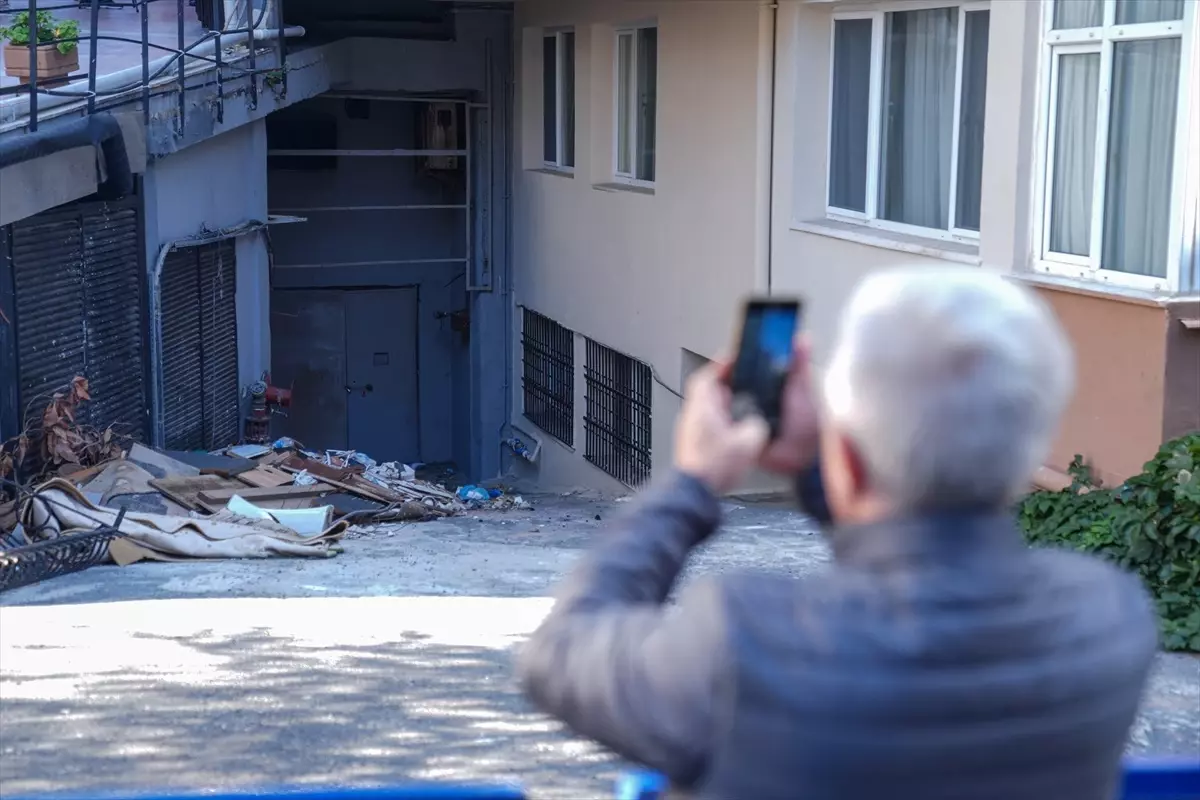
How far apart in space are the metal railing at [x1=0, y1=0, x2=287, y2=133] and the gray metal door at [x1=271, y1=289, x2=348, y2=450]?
384cm

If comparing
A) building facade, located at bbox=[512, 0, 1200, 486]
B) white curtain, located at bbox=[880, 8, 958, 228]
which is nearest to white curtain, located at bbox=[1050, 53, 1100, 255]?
building facade, located at bbox=[512, 0, 1200, 486]

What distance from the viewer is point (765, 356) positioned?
1.70 m

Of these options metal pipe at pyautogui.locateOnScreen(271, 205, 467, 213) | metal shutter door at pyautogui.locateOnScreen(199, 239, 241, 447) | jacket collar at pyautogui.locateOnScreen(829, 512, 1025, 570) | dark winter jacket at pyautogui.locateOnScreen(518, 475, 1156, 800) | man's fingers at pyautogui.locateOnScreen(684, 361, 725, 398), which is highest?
man's fingers at pyautogui.locateOnScreen(684, 361, 725, 398)

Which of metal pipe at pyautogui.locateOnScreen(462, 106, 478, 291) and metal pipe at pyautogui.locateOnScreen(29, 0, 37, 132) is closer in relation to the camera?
metal pipe at pyautogui.locateOnScreen(29, 0, 37, 132)

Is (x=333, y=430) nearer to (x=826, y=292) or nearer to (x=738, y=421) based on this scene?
(x=826, y=292)

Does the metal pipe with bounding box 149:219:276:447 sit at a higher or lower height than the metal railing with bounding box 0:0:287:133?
lower

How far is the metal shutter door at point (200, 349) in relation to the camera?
11.0 meters

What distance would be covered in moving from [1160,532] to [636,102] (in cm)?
822

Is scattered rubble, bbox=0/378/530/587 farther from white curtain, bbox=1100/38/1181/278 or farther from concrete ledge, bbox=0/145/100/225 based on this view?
white curtain, bbox=1100/38/1181/278

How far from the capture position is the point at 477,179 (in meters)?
16.4

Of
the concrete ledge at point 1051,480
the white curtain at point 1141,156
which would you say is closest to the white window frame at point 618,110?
the concrete ledge at point 1051,480

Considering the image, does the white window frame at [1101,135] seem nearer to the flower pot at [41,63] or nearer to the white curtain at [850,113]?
the white curtain at [850,113]

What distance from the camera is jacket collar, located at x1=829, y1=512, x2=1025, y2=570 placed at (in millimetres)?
1412

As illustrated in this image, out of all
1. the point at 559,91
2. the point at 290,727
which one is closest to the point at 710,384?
the point at 290,727
